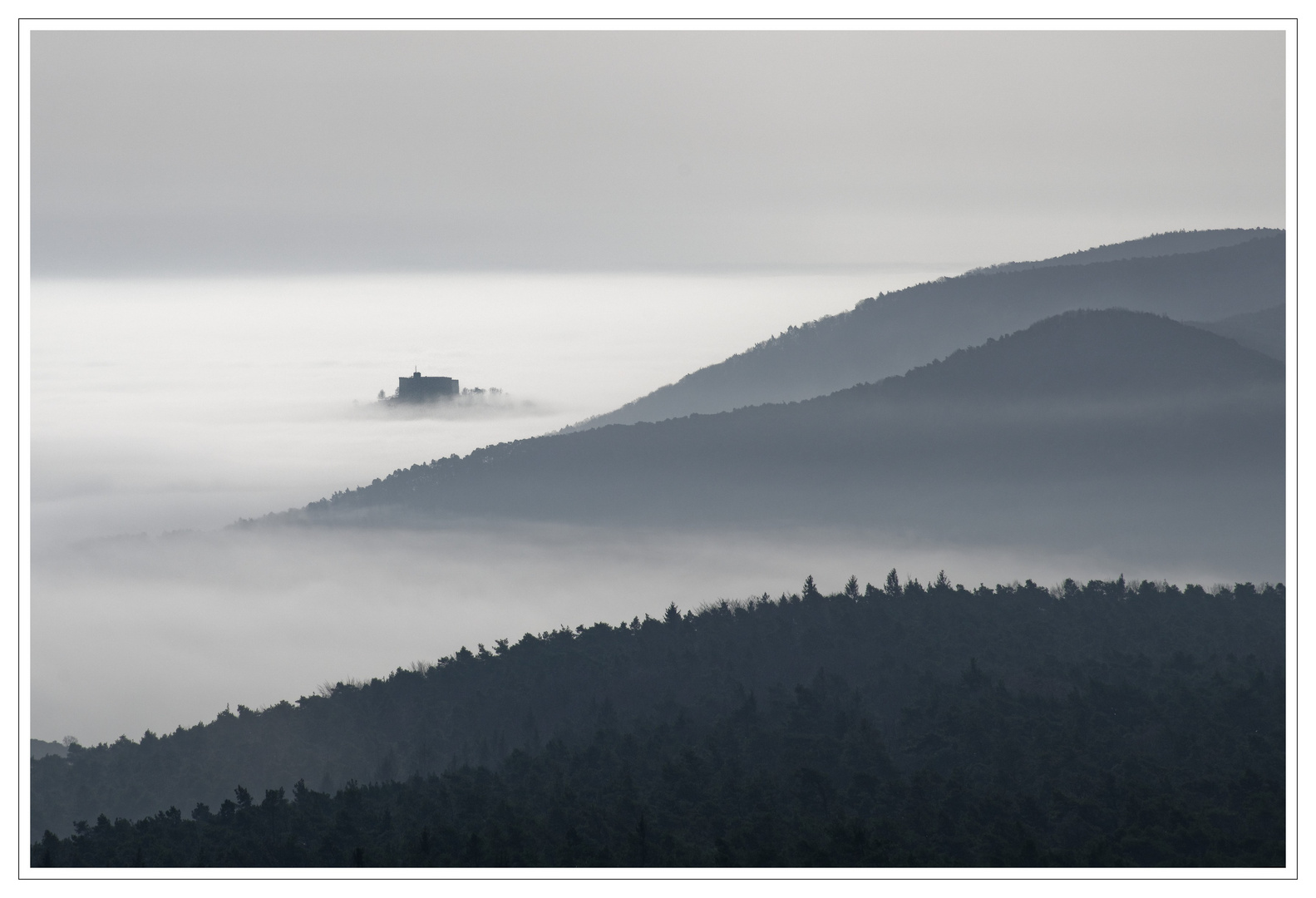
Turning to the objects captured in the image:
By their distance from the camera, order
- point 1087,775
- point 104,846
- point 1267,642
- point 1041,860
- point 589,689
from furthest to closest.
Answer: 1. point 589,689
2. point 1267,642
3. point 1087,775
4. point 104,846
5. point 1041,860

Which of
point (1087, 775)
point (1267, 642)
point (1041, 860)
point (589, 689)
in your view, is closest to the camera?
point (1041, 860)

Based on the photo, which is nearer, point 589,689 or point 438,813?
point 438,813

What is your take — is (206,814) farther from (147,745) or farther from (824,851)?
(147,745)

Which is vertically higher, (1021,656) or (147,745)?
(1021,656)

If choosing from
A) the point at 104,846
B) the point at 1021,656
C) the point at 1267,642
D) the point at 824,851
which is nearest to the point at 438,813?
the point at 104,846

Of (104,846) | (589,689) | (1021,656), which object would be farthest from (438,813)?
(1021,656)

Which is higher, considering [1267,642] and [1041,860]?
[1267,642]

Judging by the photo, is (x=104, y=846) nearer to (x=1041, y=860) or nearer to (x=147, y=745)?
(x=1041, y=860)
